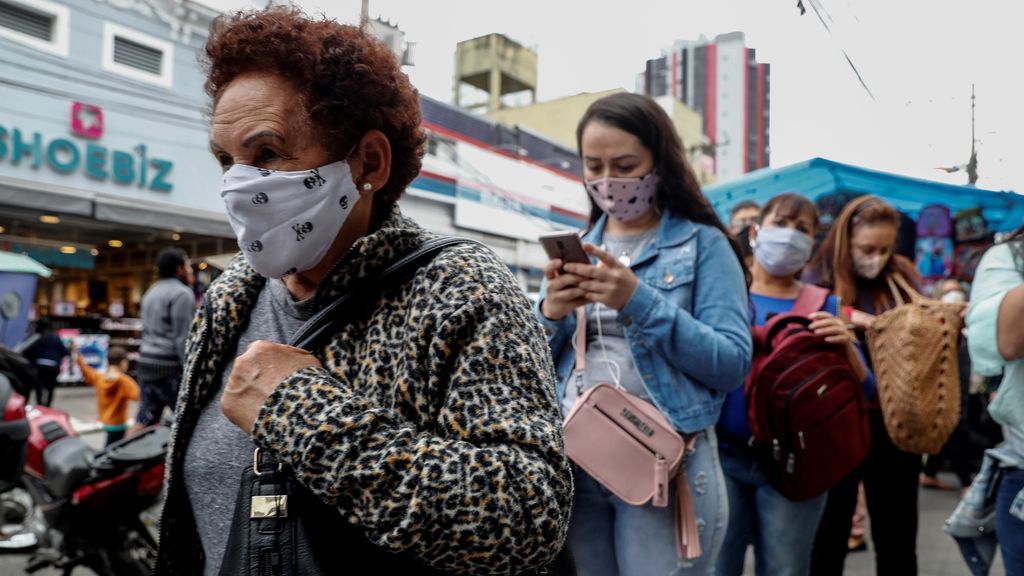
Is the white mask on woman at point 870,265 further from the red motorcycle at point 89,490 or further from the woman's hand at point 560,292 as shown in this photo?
the red motorcycle at point 89,490

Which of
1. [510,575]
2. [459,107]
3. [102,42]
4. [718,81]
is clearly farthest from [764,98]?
[459,107]

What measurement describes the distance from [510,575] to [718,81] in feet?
7.54

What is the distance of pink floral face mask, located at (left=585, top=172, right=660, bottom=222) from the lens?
88.2 inches

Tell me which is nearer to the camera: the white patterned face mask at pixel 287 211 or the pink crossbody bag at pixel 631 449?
the white patterned face mask at pixel 287 211

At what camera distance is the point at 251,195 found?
1.26 m

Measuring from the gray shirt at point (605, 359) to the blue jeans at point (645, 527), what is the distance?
0.23 metres

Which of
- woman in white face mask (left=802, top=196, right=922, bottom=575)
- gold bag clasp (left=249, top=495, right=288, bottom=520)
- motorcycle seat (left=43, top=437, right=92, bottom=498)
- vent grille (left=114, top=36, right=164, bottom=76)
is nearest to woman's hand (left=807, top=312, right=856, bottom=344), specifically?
woman in white face mask (left=802, top=196, right=922, bottom=575)

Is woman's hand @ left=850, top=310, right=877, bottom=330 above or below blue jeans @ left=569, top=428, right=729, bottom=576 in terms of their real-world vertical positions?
above

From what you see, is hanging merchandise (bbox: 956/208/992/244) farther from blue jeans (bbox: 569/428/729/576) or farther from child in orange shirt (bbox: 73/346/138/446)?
child in orange shirt (bbox: 73/346/138/446)

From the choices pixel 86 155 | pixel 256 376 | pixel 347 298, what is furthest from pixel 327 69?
pixel 86 155

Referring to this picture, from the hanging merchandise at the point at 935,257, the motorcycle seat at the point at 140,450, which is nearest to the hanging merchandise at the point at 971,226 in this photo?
the hanging merchandise at the point at 935,257

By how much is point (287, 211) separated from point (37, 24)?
14.2 meters

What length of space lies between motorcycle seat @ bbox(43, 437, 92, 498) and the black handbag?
2883 millimetres

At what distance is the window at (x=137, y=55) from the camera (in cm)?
1324
